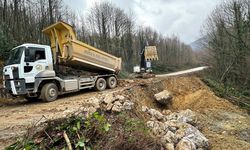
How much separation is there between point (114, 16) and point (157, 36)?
19.0 metres

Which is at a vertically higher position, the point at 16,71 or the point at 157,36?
the point at 157,36

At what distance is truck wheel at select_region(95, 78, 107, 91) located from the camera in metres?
12.2

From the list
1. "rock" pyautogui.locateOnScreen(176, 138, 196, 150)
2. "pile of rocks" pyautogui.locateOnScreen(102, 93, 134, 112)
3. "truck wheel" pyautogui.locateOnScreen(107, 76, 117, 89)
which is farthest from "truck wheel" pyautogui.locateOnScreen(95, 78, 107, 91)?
"rock" pyautogui.locateOnScreen(176, 138, 196, 150)

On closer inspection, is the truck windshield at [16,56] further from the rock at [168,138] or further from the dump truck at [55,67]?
the rock at [168,138]

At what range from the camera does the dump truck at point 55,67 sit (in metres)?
8.92

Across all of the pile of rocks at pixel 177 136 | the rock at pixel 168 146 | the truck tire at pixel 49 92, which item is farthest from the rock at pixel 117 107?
the truck tire at pixel 49 92

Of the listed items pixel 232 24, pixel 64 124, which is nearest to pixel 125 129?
pixel 64 124

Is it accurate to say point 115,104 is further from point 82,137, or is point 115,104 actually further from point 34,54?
point 34,54

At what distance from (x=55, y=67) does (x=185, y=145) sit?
7.05 m

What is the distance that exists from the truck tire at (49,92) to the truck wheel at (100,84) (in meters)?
2.68

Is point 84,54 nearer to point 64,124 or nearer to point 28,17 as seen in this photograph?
point 64,124

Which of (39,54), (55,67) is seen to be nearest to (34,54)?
(39,54)

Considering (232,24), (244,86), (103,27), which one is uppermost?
(103,27)

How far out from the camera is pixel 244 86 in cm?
1812
